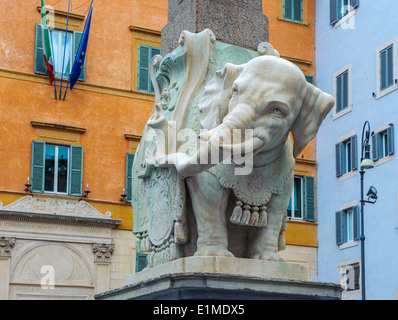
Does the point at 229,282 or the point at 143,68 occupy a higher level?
the point at 143,68

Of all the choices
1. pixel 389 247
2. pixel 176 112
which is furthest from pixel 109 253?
pixel 176 112

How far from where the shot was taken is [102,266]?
2197 centimetres

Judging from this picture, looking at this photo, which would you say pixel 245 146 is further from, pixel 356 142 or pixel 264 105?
pixel 356 142

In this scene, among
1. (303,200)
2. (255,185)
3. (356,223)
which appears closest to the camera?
(255,185)

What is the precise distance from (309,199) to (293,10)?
17.8ft

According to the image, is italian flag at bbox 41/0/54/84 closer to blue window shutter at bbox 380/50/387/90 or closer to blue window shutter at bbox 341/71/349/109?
blue window shutter at bbox 341/71/349/109

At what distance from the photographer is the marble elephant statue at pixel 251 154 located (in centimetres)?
452

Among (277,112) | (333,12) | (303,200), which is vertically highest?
(333,12)

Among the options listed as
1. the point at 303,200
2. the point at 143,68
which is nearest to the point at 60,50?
the point at 143,68

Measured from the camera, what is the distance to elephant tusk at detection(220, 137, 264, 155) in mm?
4344

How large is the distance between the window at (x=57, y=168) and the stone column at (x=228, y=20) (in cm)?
1631

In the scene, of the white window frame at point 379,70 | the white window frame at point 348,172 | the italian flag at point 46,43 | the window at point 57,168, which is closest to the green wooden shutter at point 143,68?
the window at point 57,168

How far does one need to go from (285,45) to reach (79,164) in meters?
7.19
